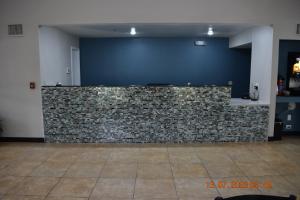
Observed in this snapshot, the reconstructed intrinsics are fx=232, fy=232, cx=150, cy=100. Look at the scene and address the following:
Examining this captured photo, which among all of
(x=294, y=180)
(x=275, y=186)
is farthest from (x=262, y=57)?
(x=275, y=186)

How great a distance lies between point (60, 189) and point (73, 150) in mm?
1407

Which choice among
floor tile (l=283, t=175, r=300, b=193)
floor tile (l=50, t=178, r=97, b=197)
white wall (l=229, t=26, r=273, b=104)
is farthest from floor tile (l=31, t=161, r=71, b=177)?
white wall (l=229, t=26, r=273, b=104)

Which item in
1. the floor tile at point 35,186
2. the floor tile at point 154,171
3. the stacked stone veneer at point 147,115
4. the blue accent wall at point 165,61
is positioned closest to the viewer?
the floor tile at point 35,186

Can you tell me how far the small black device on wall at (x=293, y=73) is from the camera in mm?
4887

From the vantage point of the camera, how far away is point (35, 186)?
2.86 metres

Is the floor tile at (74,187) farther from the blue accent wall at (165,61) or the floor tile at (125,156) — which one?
the blue accent wall at (165,61)

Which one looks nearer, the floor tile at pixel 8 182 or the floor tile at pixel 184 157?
the floor tile at pixel 8 182

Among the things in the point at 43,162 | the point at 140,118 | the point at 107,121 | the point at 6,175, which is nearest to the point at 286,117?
the point at 140,118

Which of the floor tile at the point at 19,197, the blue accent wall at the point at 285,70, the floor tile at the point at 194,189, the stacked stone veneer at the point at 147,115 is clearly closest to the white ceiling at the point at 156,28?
the blue accent wall at the point at 285,70

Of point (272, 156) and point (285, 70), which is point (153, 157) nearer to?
point (272, 156)

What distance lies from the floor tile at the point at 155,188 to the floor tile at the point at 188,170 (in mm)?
248

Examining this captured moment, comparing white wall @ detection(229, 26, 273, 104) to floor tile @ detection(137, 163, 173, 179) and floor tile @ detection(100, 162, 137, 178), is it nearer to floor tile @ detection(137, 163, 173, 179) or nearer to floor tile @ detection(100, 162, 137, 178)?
floor tile @ detection(137, 163, 173, 179)

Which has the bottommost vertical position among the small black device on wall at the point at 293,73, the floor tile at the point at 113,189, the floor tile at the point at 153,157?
the floor tile at the point at 113,189

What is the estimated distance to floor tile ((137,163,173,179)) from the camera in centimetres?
312
